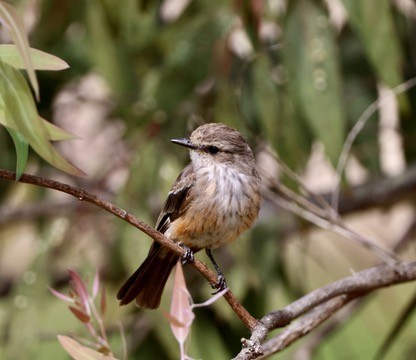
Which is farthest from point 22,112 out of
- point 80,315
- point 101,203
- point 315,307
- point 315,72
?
point 315,72

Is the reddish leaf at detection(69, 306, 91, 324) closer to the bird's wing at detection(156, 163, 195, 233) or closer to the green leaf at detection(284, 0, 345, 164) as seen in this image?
the bird's wing at detection(156, 163, 195, 233)

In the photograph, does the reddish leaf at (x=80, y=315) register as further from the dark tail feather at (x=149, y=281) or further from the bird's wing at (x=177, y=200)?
the bird's wing at (x=177, y=200)

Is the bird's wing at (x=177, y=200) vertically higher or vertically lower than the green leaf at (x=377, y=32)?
lower

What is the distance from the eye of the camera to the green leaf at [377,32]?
2.68m

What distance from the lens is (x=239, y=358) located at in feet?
5.45

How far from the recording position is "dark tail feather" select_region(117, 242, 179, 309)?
2.42 metres

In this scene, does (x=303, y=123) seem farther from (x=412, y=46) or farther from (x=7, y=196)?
(x=7, y=196)

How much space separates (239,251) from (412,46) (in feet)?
3.87

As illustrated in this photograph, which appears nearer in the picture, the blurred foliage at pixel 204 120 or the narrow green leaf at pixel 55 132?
the narrow green leaf at pixel 55 132

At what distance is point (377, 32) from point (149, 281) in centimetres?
96

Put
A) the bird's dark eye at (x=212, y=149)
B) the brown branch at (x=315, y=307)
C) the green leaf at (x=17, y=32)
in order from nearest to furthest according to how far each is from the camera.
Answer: the green leaf at (x=17, y=32) < the brown branch at (x=315, y=307) < the bird's dark eye at (x=212, y=149)

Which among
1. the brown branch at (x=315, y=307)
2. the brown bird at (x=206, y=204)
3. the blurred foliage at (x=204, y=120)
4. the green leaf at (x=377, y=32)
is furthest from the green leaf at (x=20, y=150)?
the green leaf at (x=377, y=32)

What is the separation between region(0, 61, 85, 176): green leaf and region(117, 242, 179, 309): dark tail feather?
900mm

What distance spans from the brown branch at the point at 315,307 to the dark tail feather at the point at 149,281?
44 cm
